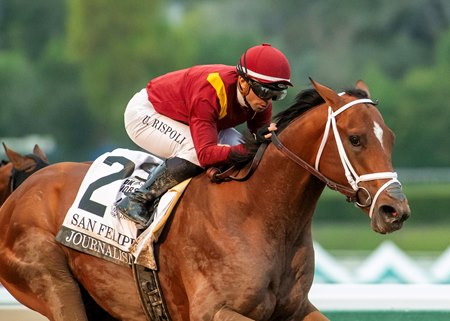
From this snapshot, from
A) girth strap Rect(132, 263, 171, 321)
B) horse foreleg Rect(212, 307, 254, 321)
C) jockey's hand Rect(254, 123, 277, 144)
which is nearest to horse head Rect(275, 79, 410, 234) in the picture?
jockey's hand Rect(254, 123, 277, 144)

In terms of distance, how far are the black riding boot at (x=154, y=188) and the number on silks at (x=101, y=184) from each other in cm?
24

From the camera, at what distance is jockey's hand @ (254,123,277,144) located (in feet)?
18.1

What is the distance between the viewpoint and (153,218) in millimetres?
5660

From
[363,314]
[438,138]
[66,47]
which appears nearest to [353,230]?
[438,138]

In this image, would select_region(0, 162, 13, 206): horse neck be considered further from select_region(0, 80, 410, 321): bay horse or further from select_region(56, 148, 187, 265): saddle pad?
select_region(0, 80, 410, 321): bay horse

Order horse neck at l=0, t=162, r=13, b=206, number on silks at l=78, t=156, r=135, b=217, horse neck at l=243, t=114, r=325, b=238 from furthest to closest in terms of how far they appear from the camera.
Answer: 1. horse neck at l=0, t=162, r=13, b=206
2. number on silks at l=78, t=156, r=135, b=217
3. horse neck at l=243, t=114, r=325, b=238

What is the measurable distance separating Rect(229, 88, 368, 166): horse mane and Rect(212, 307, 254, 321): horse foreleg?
30.9 inches

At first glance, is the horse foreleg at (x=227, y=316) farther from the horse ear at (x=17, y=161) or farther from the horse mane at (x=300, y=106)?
the horse ear at (x=17, y=161)

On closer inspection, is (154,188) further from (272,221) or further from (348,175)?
(348,175)

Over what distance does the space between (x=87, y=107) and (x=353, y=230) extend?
19502 millimetres

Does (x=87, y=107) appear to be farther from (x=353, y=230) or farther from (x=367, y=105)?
(x=367, y=105)

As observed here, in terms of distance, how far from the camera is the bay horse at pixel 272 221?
16.6 ft

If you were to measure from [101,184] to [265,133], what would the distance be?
1.02 m

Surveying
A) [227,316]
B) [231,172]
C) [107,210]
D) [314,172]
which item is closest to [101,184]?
[107,210]
